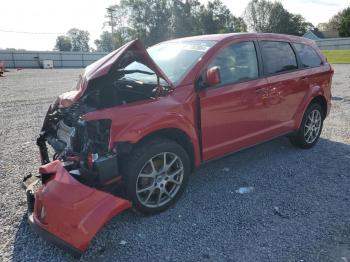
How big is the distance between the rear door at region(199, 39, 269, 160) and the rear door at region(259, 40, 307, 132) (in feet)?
0.63

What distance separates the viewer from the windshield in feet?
12.2

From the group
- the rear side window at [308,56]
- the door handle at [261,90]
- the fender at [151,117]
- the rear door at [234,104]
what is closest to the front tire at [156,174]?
the fender at [151,117]

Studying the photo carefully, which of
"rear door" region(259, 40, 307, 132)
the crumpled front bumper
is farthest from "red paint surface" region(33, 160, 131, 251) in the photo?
"rear door" region(259, 40, 307, 132)

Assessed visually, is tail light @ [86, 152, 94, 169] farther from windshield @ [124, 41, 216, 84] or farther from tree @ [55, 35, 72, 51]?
tree @ [55, 35, 72, 51]

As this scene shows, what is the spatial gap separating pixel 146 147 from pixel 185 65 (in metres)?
1.16

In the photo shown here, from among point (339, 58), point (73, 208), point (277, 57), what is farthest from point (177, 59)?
point (339, 58)

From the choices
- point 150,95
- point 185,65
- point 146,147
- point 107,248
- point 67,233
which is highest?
point 185,65

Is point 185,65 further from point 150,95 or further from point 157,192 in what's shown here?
point 157,192

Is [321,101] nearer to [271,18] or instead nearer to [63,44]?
[271,18]

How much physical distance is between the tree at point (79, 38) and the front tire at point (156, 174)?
89.3m

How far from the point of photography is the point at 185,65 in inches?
149

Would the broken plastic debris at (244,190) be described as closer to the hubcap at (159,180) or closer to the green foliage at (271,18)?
the hubcap at (159,180)

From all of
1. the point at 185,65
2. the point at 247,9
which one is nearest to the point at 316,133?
the point at 185,65

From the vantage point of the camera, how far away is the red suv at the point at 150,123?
2.84m
